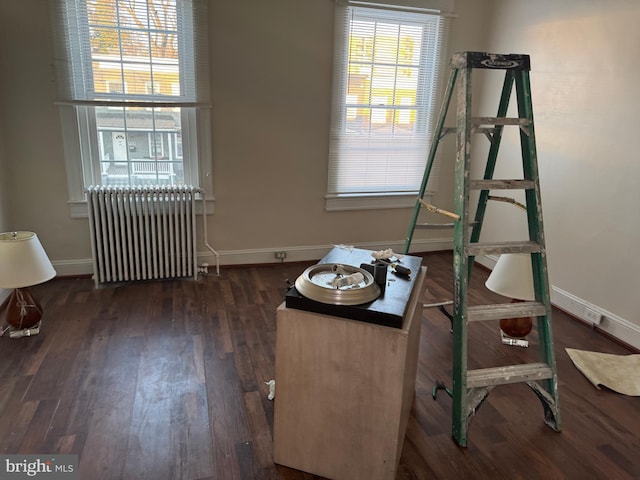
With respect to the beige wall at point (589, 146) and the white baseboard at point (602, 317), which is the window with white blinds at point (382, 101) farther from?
the white baseboard at point (602, 317)

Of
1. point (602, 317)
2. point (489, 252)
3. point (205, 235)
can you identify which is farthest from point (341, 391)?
point (205, 235)

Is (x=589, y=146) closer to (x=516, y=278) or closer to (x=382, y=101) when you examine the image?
(x=516, y=278)

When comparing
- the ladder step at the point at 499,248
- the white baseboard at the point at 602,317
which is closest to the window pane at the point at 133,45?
the ladder step at the point at 499,248

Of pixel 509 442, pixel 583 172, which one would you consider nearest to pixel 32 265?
pixel 509 442

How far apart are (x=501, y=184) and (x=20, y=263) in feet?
8.76

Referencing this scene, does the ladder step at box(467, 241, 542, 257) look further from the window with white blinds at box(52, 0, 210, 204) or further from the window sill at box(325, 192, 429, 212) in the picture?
the window with white blinds at box(52, 0, 210, 204)

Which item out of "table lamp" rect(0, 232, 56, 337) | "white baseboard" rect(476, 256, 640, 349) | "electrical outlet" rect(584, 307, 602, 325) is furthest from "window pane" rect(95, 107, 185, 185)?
"electrical outlet" rect(584, 307, 602, 325)

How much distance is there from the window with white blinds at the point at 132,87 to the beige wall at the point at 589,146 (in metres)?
2.70

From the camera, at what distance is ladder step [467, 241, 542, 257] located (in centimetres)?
199

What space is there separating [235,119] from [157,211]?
0.99 metres

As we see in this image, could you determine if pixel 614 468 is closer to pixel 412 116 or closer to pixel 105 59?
pixel 412 116

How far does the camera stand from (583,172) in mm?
3221

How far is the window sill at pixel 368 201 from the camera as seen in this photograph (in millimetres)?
4230

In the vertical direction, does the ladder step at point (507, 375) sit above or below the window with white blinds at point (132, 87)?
below
